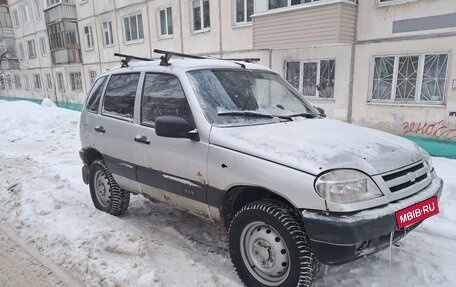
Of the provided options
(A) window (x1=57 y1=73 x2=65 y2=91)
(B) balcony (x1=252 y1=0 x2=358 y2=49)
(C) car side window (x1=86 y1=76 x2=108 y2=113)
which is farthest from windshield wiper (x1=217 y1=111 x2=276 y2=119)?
(A) window (x1=57 y1=73 x2=65 y2=91)

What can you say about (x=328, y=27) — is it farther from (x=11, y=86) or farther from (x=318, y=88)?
(x=11, y=86)

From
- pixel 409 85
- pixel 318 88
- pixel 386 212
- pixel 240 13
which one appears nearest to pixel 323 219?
pixel 386 212

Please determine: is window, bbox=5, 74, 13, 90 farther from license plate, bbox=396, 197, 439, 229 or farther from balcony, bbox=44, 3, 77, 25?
license plate, bbox=396, 197, 439, 229

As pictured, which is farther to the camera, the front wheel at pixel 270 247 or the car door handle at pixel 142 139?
the car door handle at pixel 142 139

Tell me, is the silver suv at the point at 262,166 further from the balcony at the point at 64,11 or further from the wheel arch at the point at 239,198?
the balcony at the point at 64,11

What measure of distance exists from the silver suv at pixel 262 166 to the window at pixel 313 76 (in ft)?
21.7

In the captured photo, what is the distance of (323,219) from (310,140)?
0.64 metres

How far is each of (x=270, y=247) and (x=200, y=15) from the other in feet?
41.6

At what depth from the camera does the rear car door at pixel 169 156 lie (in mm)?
3123

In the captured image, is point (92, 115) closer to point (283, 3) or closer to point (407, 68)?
point (407, 68)

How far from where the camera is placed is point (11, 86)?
33688 mm

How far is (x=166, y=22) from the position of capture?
15.4 m

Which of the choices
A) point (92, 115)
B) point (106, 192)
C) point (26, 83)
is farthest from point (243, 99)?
point (26, 83)

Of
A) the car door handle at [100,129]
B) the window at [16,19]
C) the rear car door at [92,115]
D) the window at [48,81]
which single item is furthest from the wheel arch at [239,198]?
the window at [16,19]
